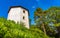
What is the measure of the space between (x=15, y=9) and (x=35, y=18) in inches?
303

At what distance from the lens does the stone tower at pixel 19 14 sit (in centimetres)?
3608

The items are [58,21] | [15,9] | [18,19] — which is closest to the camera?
[18,19]

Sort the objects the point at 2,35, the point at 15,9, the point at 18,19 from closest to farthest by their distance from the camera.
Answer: the point at 2,35
the point at 18,19
the point at 15,9

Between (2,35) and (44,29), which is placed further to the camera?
(44,29)

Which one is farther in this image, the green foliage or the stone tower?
the green foliage

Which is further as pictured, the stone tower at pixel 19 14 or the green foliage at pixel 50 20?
the green foliage at pixel 50 20

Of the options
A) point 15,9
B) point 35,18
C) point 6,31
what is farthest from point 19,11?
point 6,31

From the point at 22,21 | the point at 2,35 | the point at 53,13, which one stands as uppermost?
the point at 53,13

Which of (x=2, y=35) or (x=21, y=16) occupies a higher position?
(x=21, y=16)

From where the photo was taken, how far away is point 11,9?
A: 38.7m

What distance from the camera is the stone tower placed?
36.1 metres

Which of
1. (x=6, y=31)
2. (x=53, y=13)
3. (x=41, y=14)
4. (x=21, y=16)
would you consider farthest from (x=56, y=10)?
(x=6, y=31)

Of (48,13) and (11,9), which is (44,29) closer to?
(48,13)

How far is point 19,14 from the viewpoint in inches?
1451
